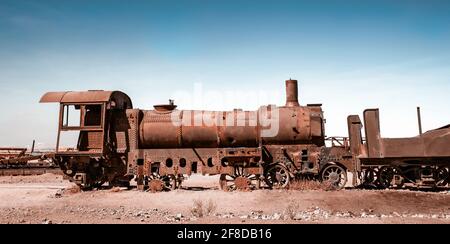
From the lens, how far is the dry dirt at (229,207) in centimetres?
823

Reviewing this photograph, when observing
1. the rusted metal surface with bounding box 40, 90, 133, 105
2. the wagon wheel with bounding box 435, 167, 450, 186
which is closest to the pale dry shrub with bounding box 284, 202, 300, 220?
the wagon wheel with bounding box 435, 167, 450, 186

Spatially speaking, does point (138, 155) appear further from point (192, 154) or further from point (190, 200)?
point (190, 200)

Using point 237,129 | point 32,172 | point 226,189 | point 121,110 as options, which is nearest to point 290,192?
point 226,189

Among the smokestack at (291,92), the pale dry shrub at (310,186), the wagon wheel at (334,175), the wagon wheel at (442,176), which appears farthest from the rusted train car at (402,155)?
the smokestack at (291,92)

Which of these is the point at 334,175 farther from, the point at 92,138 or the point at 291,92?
the point at 92,138

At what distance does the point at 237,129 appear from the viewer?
13766 millimetres

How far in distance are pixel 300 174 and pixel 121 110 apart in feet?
26.9

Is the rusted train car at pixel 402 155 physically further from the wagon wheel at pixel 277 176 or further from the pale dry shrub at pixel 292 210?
the pale dry shrub at pixel 292 210

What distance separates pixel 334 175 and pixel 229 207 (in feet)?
17.0

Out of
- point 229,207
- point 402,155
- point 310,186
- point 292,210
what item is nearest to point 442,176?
point 402,155

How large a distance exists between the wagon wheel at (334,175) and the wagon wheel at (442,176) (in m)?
3.32

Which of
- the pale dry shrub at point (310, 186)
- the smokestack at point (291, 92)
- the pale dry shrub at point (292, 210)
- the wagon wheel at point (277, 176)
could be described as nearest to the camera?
the pale dry shrub at point (292, 210)

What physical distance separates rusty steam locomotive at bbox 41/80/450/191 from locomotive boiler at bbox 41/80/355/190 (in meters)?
0.04

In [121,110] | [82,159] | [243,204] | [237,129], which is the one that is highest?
[121,110]
